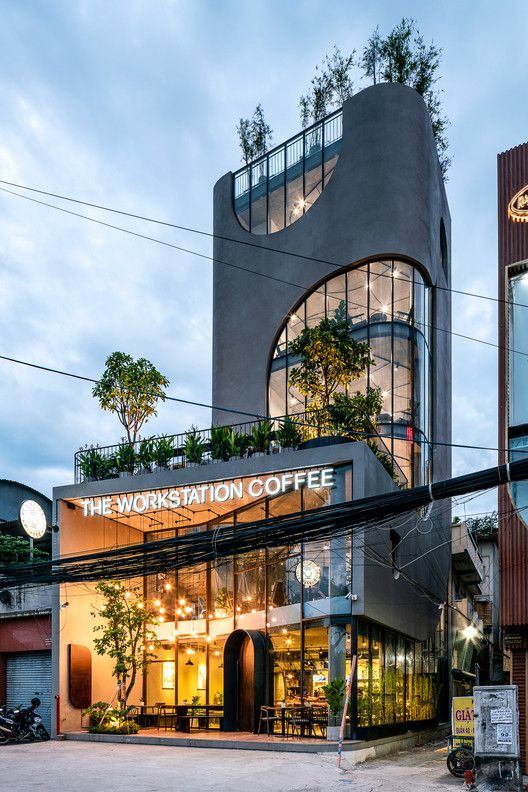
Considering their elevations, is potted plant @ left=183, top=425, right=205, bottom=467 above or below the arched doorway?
above

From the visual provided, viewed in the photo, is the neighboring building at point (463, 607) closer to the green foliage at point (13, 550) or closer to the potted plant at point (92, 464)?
the potted plant at point (92, 464)

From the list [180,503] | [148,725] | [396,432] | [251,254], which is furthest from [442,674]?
[251,254]

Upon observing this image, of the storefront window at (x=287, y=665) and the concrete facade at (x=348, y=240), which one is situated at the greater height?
the concrete facade at (x=348, y=240)

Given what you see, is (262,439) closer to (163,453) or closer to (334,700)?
(163,453)

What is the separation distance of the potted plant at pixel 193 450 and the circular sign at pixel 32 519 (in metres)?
5.76

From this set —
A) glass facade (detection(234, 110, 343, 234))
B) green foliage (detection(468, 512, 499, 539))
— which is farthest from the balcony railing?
green foliage (detection(468, 512, 499, 539))

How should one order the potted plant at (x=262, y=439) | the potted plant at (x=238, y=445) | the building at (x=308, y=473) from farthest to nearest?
the potted plant at (x=238, y=445) < the potted plant at (x=262, y=439) < the building at (x=308, y=473)

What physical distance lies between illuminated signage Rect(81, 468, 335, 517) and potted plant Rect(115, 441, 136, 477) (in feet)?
2.45

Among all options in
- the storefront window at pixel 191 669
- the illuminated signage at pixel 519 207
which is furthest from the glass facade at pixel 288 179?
the storefront window at pixel 191 669

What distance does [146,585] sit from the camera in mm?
27188

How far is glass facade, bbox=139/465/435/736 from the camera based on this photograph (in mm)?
21188

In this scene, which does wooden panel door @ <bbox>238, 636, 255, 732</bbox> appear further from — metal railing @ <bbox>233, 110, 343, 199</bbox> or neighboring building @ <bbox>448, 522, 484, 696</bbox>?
metal railing @ <bbox>233, 110, 343, 199</bbox>

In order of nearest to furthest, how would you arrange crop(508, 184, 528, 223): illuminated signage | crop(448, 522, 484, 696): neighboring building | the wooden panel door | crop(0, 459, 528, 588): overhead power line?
crop(0, 459, 528, 588): overhead power line, crop(508, 184, 528, 223): illuminated signage, the wooden panel door, crop(448, 522, 484, 696): neighboring building

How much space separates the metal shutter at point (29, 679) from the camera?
24.8m
